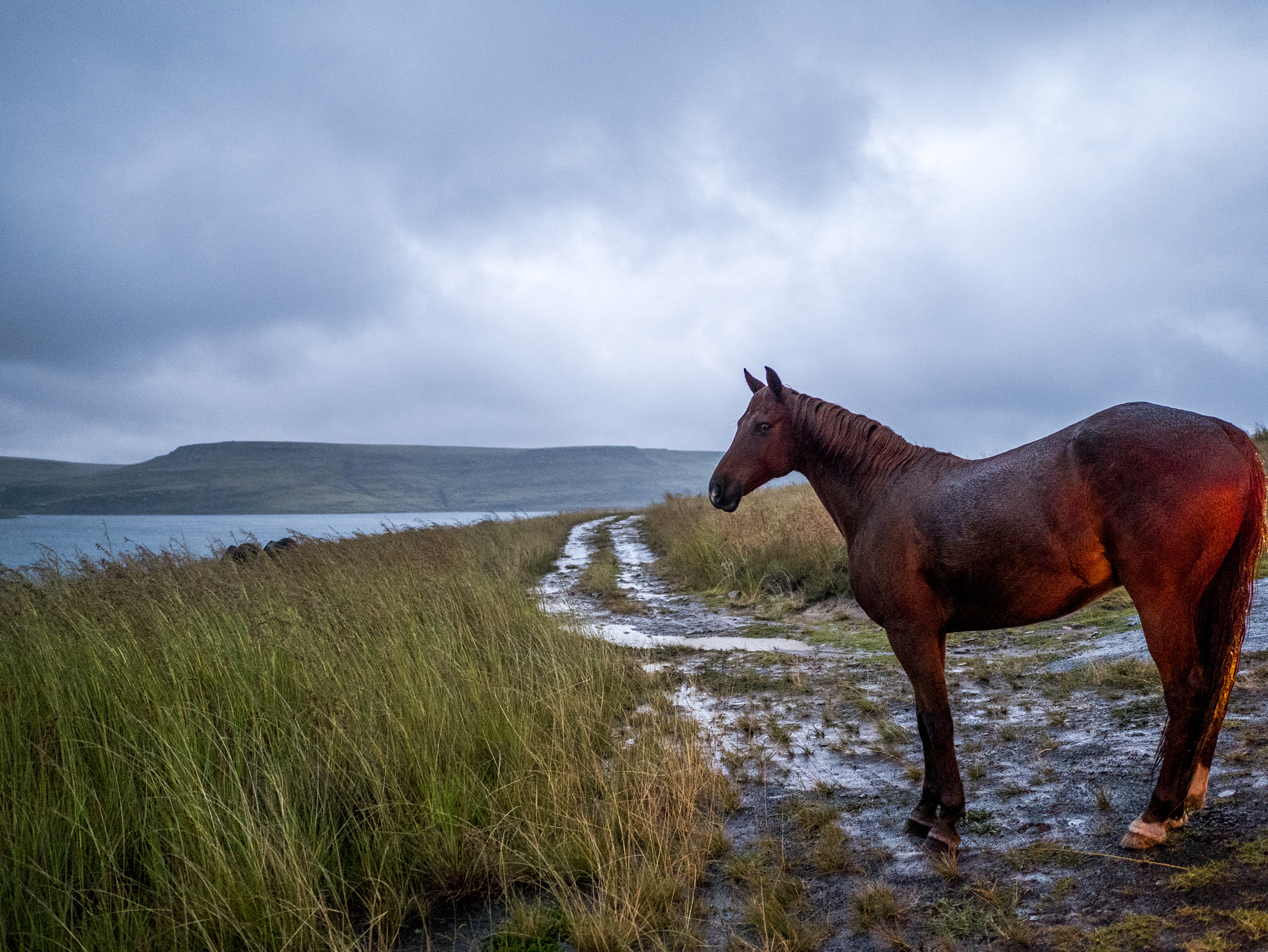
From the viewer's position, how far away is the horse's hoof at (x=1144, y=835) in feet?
9.75

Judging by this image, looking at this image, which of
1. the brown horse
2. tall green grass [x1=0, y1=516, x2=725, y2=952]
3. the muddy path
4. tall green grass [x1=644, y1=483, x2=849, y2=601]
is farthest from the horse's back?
tall green grass [x1=644, y1=483, x2=849, y2=601]

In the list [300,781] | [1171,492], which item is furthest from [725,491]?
[300,781]

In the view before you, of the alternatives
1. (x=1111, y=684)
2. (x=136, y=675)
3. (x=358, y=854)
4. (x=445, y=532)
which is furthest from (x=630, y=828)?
(x=445, y=532)

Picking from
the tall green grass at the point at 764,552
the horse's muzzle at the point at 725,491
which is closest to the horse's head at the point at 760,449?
the horse's muzzle at the point at 725,491

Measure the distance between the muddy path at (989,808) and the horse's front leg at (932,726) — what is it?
18 cm

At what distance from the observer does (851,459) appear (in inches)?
158

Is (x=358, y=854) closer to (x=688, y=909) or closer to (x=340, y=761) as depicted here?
(x=340, y=761)

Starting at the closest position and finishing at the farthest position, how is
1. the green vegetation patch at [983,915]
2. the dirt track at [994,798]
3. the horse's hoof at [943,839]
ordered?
the green vegetation patch at [983,915] → the dirt track at [994,798] → the horse's hoof at [943,839]

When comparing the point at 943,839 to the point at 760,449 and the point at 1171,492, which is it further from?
the point at 760,449

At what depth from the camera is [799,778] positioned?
14.2 feet

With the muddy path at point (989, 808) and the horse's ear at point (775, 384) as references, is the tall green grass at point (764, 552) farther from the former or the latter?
the horse's ear at point (775, 384)

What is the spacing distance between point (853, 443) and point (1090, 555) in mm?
1331

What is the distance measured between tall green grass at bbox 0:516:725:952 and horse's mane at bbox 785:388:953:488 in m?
1.94

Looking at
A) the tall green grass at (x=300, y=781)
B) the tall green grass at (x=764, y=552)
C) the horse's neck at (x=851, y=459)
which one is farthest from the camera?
the tall green grass at (x=764, y=552)
